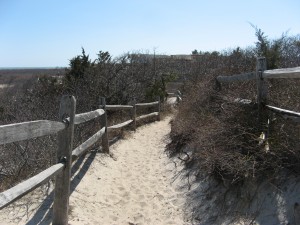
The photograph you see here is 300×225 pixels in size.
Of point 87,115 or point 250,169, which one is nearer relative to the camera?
point 250,169

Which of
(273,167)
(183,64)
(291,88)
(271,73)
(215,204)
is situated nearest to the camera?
(273,167)

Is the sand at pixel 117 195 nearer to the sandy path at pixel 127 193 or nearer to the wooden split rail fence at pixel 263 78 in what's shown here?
the sandy path at pixel 127 193

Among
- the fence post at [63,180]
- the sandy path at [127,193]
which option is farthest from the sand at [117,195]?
the fence post at [63,180]

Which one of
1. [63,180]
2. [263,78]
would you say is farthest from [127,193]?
[263,78]

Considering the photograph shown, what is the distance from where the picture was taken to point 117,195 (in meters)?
5.80

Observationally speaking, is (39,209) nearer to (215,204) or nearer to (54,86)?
(215,204)

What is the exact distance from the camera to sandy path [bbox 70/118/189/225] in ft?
16.2

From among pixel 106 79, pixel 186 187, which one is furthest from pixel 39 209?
pixel 106 79

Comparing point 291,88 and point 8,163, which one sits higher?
point 291,88

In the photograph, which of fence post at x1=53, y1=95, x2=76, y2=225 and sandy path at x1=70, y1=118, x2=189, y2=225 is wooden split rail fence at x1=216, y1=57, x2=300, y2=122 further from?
fence post at x1=53, y1=95, x2=76, y2=225

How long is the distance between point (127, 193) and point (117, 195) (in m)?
0.20

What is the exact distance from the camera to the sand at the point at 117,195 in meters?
4.54

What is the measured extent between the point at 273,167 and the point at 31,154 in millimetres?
4179

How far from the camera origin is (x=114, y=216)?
16.4 feet
